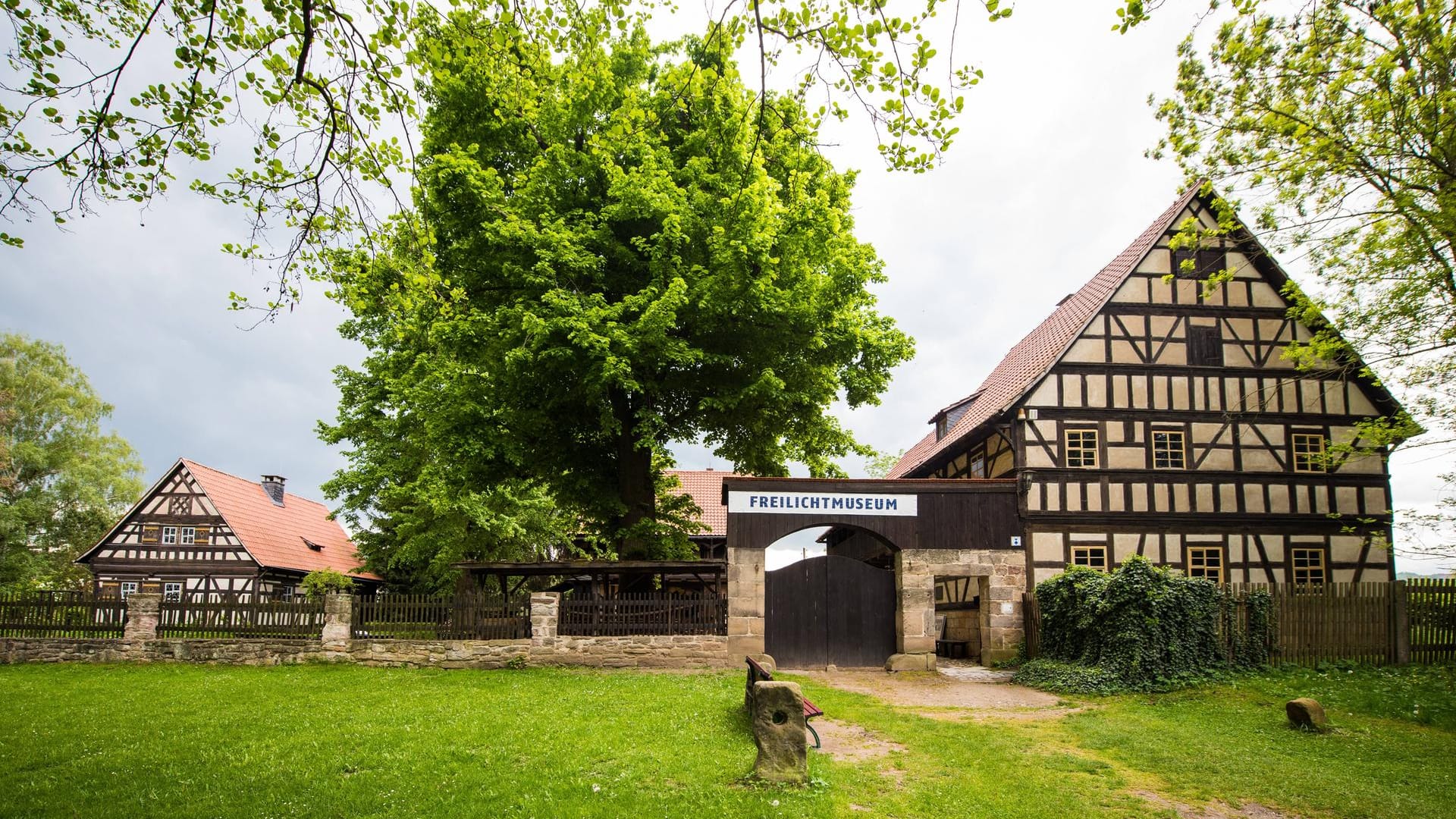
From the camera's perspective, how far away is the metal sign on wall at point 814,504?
17562 mm

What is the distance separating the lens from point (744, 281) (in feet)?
54.1

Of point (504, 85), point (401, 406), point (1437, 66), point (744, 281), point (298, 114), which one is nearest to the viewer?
point (298, 114)

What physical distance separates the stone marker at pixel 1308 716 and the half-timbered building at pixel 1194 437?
797 cm

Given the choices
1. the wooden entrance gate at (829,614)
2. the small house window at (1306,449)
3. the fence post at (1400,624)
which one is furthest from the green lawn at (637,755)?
the small house window at (1306,449)

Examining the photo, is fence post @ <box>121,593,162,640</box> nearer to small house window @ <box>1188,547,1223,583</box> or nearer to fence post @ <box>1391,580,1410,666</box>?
small house window @ <box>1188,547,1223,583</box>

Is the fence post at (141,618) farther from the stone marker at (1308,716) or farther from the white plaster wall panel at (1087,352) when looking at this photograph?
the white plaster wall panel at (1087,352)

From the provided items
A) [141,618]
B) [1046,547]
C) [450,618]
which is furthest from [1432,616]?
[141,618]

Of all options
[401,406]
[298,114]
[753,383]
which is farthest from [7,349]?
[298,114]

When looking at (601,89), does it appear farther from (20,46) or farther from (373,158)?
(20,46)

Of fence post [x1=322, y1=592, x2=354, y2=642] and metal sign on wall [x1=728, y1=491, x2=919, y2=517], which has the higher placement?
metal sign on wall [x1=728, y1=491, x2=919, y2=517]

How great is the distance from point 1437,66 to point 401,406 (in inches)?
952

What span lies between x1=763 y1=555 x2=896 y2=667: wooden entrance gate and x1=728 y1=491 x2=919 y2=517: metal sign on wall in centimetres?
110

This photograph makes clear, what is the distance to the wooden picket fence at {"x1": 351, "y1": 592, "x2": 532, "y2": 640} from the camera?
16734 mm

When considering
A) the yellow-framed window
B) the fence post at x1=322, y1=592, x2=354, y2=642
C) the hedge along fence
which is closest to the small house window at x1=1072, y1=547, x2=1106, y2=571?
the yellow-framed window
